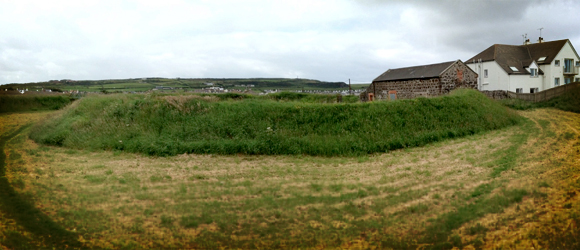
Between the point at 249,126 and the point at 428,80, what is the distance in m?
20.7

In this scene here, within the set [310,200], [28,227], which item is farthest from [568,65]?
[28,227]

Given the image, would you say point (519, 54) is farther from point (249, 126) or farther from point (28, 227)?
point (28, 227)

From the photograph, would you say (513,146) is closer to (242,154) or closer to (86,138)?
(242,154)

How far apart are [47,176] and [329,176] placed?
643 centimetres

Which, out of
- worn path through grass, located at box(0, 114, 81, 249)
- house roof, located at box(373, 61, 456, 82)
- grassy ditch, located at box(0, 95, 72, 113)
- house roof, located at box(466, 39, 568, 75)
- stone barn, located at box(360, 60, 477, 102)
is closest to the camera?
worn path through grass, located at box(0, 114, 81, 249)

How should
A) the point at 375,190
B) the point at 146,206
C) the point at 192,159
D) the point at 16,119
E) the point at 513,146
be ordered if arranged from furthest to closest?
1. the point at 513,146
2. the point at 192,159
3. the point at 16,119
4. the point at 375,190
5. the point at 146,206

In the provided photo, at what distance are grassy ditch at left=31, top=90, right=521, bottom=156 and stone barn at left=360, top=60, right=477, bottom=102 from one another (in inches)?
492

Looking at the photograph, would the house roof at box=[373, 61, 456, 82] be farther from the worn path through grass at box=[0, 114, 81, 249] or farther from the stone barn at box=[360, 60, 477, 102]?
the worn path through grass at box=[0, 114, 81, 249]

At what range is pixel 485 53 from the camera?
3878 centimetres

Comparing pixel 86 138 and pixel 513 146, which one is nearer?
pixel 513 146

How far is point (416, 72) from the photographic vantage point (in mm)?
30828

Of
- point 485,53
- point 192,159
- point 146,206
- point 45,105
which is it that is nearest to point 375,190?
point 146,206

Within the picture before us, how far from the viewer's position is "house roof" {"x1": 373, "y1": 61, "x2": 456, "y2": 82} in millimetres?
29047

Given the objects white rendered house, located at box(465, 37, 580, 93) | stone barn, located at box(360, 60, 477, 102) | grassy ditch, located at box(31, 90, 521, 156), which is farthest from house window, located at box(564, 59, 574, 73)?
grassy ditch, located at box(31, 90, 521, 156)
